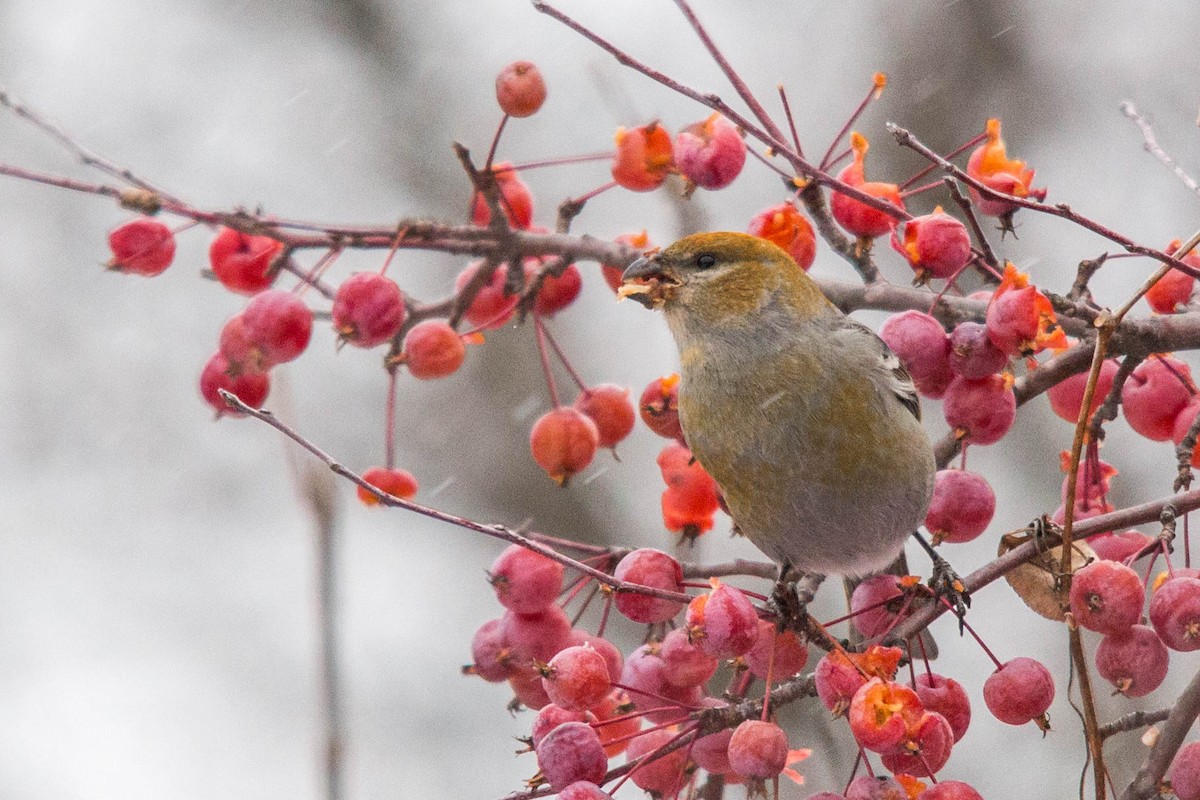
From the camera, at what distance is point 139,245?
9.11 feet

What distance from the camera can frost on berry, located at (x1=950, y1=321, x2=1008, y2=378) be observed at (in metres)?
2.33

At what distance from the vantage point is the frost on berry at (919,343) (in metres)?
2.43

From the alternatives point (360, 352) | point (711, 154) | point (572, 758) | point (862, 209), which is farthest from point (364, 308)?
point (360, 352)

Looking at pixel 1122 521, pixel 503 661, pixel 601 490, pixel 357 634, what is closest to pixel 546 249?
pixel 503 661

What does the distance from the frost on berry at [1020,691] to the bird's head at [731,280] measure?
1128mm

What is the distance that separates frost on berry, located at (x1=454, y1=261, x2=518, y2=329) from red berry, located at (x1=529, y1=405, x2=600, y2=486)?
0.34 m

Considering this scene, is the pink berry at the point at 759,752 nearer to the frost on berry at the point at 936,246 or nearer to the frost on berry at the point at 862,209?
the frost on berry at the point at 936,246

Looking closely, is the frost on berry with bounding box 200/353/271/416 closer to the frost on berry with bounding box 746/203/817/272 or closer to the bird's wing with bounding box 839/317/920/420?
the frost on berry with bounding box 746/203/817/272

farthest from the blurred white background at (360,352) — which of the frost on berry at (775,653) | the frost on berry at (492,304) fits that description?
the frost on berry at (775,653)

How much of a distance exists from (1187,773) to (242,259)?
2173mm

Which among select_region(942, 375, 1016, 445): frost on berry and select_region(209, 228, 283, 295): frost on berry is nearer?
select_region(942, 375, 1016, 445): frost on berry

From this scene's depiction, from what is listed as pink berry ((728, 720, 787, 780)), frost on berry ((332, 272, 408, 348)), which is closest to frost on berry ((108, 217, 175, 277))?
frost on berry ((332, 272, 408, 348))

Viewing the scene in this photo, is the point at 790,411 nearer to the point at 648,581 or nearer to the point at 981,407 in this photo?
the point at 981,407

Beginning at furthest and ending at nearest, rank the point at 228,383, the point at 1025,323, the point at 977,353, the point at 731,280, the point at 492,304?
the point at 492,304
the point at 731,280
the point at 228,383
the point at 977,353
the point at 1025,323
